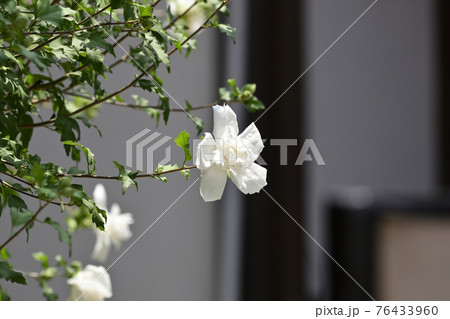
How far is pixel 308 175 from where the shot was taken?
1.90 meters

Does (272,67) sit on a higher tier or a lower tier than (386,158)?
higher

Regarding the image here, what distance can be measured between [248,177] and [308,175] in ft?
4.82

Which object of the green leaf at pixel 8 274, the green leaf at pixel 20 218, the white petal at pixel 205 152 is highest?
the white petal at pixel 205 152

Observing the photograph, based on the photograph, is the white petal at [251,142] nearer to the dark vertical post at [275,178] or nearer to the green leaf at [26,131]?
the green leaf at [26,131]

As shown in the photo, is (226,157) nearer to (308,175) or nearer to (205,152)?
(205,152)

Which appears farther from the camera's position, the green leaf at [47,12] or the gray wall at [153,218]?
the gray wall at [153,218]

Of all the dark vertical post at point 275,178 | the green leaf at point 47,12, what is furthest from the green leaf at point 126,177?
the dark vertical post at point 275,178

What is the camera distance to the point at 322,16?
7.32 ft

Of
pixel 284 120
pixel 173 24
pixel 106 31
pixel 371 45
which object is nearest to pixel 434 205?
pixel 284 120

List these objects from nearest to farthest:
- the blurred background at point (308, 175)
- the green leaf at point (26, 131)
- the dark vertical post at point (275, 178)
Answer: the green leaf at point (26, 131) < the blurred background at point (308, 175) < the dark vertical post at point (275, 178)

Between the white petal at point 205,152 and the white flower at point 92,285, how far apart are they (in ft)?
0.60

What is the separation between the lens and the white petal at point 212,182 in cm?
44

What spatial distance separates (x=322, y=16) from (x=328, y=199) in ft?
2.12

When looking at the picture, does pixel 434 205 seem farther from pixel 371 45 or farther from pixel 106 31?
pixel 106 31
